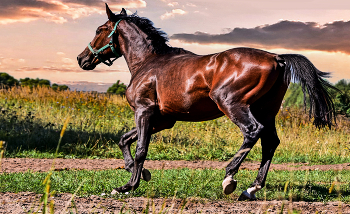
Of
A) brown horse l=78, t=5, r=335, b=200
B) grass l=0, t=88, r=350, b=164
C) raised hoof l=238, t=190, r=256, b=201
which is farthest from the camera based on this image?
grass l=0, t=88, r=350, b=164

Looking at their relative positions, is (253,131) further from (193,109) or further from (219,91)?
(193,109)

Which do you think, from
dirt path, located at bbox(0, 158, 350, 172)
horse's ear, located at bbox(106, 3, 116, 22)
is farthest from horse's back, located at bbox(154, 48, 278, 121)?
dirt path, located at bbox(0, 158, 350, 172)

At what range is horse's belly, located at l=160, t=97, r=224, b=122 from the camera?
16.1 ft

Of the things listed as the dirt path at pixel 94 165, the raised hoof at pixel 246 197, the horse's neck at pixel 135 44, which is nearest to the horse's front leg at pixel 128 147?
the horse's neck at pixel 135 44

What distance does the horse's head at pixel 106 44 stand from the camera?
6.25 meters

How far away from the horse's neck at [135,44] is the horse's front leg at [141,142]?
1.04 m

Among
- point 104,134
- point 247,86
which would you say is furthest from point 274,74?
point 104,134

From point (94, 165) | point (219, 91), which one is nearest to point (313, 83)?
point (219, 91)

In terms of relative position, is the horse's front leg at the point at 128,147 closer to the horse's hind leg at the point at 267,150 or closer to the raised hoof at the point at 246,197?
the raised hoof at the point at 246,197

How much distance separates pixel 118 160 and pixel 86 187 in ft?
13.1

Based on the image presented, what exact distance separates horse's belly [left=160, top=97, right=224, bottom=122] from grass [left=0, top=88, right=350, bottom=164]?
4492 mm

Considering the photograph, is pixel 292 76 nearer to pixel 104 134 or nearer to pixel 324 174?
pixel 324 174

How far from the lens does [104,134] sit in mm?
11273

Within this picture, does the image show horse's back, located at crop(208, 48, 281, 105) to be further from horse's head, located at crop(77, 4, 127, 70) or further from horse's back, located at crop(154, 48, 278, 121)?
horse's head, located at crop(77, 4, 127, 70)
